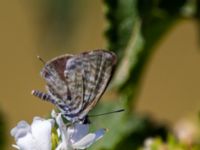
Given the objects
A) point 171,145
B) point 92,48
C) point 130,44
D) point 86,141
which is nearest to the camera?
point 86,141

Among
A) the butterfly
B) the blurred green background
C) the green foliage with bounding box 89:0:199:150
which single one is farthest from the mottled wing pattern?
the blurred green background

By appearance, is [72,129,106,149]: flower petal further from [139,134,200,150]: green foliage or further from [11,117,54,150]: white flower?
[139,134,200,150]: green foliage

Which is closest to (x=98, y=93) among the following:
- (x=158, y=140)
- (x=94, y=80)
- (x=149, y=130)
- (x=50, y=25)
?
(x=94, y=80)

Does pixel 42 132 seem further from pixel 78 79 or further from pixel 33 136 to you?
pixel 78 79

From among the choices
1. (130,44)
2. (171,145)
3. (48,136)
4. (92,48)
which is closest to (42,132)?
(48,136)

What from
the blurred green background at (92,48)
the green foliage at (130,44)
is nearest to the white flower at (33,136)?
the green foliage at (130,44)

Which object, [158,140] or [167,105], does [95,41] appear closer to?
[167,105]

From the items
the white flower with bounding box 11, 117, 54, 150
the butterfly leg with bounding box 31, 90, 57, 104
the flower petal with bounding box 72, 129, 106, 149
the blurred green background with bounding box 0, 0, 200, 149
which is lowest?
the blurred green background with bounding box 0, 0, 200, 149

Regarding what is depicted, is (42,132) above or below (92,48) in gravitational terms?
above
